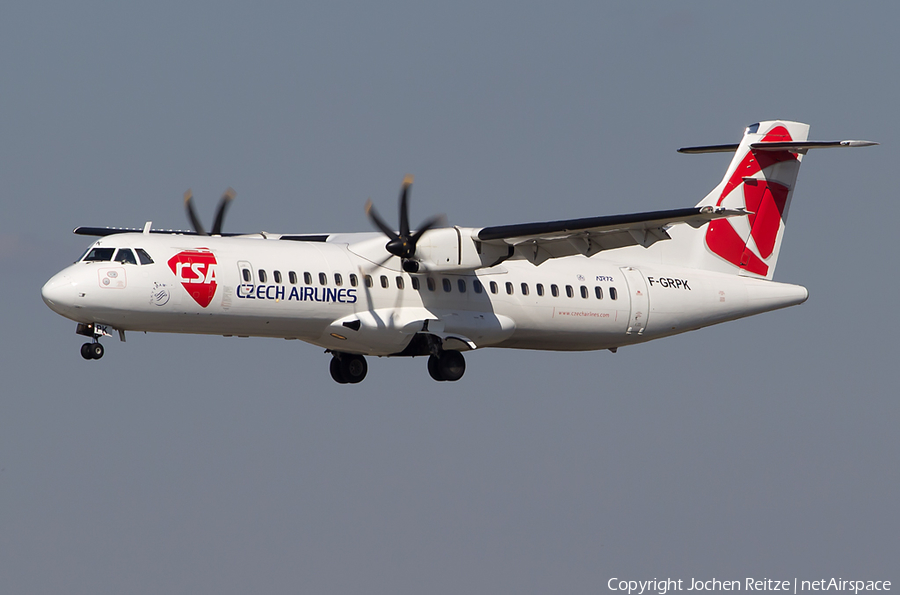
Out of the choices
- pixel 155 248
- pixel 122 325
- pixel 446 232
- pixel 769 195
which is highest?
pixel 769 195

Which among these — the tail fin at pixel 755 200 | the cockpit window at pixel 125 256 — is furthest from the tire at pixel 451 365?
the tail fin at pixel 755 200

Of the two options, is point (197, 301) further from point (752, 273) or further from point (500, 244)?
point (752, 273)

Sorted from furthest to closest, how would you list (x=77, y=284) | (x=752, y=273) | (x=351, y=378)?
(x=752, y=273)
(x=351, y=378)
(x=77, y=284)

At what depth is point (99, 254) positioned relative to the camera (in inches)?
875

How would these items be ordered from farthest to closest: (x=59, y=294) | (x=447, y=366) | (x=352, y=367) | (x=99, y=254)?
1. (x=352, y=367)
2. (x=447, y=366)
3. (x=99, y=254)
4. (x=59, y=294)

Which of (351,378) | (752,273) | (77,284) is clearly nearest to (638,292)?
(752,273)

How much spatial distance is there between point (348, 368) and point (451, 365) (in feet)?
8.06

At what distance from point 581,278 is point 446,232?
3584 millimetres

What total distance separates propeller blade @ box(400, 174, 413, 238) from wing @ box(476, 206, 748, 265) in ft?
4.65

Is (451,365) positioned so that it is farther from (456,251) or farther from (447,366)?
(456,251)

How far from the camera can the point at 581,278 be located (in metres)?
26.7

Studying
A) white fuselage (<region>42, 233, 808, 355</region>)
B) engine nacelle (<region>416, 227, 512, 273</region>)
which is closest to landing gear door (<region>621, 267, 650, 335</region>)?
white fuselage (<region>42, 233, 808, 355</region>)

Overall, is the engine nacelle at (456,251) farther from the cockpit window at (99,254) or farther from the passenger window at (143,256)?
the cockpit window at (99,254)

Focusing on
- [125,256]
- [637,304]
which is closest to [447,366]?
[637,304]
